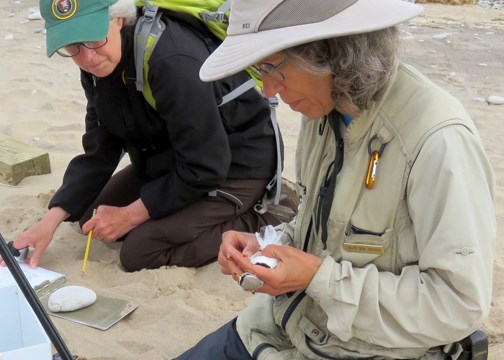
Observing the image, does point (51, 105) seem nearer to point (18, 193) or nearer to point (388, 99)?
point (18, 193)

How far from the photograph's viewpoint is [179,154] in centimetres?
295

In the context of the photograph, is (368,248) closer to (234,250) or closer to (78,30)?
(234,250)

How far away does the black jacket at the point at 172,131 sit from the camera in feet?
9.18

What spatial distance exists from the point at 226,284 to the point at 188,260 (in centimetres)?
25

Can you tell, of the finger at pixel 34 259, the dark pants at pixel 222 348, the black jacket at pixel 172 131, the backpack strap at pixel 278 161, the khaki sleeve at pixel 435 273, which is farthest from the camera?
the backpack strap at pixel 278 161

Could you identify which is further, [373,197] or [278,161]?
[278,161]

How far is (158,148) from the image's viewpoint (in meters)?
3.19

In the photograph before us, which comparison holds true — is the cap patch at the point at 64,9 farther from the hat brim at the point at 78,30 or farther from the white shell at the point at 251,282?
the white shell at the point at 251,282

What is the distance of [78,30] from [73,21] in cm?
4

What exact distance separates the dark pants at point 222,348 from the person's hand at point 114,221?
1105 mm

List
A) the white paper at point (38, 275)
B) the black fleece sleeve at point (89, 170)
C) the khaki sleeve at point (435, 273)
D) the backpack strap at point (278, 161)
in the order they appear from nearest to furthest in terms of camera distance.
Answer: the khaki sleeve at point (435, 273) → the white paper at point (38, 275) → the backpack strap at point (278, 161) → the black fleece sleeve at point (89, 170)

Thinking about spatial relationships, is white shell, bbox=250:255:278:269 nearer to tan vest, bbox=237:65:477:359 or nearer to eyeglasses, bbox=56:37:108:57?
tan vest, bbox=237:65:477:359

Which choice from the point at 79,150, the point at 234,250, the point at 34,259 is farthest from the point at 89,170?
the point at 234,250

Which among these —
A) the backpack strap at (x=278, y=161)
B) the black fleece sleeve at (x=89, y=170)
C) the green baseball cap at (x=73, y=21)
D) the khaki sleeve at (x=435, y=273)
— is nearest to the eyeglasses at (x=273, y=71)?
the khaki sleeve at (x=435, y=273)
